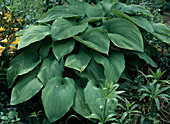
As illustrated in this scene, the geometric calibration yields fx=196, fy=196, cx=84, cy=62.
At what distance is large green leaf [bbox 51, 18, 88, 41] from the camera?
280 cm

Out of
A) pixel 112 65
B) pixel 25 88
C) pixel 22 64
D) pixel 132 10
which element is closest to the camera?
pixel 25 88

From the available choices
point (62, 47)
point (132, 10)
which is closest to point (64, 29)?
point (62, 47)

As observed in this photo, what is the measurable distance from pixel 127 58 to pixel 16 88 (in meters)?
1.76

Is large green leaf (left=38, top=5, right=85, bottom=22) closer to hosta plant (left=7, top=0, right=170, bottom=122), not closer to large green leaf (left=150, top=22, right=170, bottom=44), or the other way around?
hosta plant (left=7, top=0, right=170, bottom=122)

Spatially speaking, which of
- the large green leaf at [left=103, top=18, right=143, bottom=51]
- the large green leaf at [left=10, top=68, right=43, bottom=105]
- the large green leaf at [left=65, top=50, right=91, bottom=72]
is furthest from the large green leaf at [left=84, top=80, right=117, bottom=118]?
the large green leaf at [left=103, top=18, right=143, bottom=51]

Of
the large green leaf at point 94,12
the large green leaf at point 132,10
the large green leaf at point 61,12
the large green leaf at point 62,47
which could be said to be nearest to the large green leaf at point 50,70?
the large green leaf at point 62,47

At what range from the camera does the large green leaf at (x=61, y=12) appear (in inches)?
125

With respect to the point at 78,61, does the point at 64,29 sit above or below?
above

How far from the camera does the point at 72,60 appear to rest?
107 inches

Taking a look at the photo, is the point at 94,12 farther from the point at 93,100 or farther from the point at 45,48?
the point at 93,100

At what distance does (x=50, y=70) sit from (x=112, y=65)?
2.88 feet

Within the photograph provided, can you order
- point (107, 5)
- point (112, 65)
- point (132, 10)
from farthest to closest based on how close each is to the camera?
point (107, 5) < point (132, 10) < point (112, 65)

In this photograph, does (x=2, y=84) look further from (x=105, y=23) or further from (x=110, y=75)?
(x=105, y=23)

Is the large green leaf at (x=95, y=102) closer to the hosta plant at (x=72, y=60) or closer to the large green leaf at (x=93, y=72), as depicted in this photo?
the hosta plant at (x=72, y=60)
